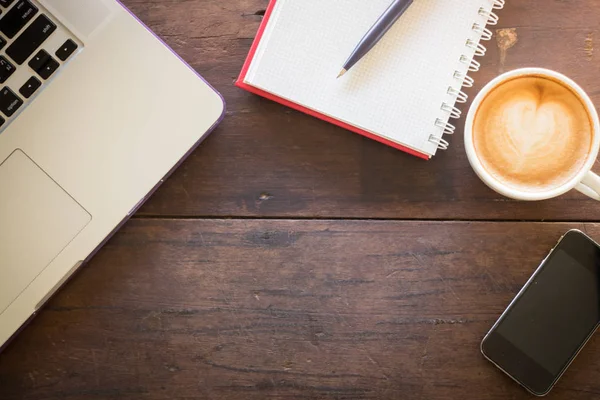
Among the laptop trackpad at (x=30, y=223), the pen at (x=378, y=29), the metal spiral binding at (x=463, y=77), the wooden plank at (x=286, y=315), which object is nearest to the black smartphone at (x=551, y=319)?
the wooden plank at (x=286, y=315)

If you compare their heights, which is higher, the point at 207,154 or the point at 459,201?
the point at 207,154

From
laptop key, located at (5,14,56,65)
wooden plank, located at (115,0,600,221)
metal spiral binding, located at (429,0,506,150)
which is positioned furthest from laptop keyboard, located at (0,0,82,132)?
metal spiral binding, located at (429,0,506,150)

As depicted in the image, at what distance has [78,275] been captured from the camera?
716 millimetres

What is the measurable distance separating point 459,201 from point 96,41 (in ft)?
1.43

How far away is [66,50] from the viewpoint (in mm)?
626

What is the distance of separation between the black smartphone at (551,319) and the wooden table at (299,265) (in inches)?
0.7

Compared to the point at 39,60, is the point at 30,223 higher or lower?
lower

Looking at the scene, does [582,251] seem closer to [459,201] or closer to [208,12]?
[459,201]

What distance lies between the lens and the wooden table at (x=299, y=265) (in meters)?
0.70

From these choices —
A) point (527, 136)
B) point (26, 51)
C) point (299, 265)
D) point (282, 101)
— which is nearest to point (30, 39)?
point (26, 51)

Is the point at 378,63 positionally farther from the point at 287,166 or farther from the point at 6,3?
the point at 6,3

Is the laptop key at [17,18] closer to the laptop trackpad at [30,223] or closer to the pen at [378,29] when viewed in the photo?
the laptop trackpad at [30,223]

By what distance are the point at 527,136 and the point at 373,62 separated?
0.18 m

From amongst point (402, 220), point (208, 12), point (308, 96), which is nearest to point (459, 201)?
point (402, 220)
